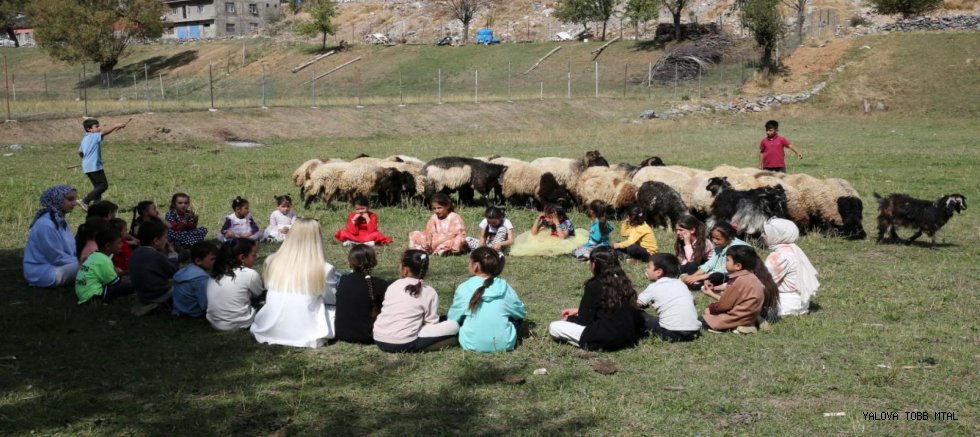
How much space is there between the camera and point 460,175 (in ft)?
50.1

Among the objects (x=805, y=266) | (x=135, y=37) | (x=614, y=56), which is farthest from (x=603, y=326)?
(x=135, y=37)

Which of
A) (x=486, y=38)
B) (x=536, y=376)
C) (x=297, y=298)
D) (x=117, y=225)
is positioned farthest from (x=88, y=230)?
(x=486, y=38)

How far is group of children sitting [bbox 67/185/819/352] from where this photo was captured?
22.9ft

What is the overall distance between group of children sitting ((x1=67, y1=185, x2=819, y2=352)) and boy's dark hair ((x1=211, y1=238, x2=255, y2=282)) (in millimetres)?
10

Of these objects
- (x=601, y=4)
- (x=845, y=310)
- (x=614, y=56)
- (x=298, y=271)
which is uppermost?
(x=601, y=4)

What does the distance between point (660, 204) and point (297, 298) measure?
748 cm

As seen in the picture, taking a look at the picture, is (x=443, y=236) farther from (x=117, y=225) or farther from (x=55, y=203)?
(x=55, y=203)

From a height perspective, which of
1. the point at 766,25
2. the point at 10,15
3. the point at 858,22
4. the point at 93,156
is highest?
the point at 10,15

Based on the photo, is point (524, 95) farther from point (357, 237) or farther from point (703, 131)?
point (357, 237)

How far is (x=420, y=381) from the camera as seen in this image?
20.6ft

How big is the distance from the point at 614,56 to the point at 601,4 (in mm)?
9383

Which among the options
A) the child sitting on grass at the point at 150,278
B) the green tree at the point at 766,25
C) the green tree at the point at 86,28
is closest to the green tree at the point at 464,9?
the green tree at the point at 86,28

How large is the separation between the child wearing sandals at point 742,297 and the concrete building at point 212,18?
80755 mm

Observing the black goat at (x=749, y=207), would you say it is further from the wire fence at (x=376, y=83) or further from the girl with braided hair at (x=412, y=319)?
the wire fence at (x=376, y=83)
